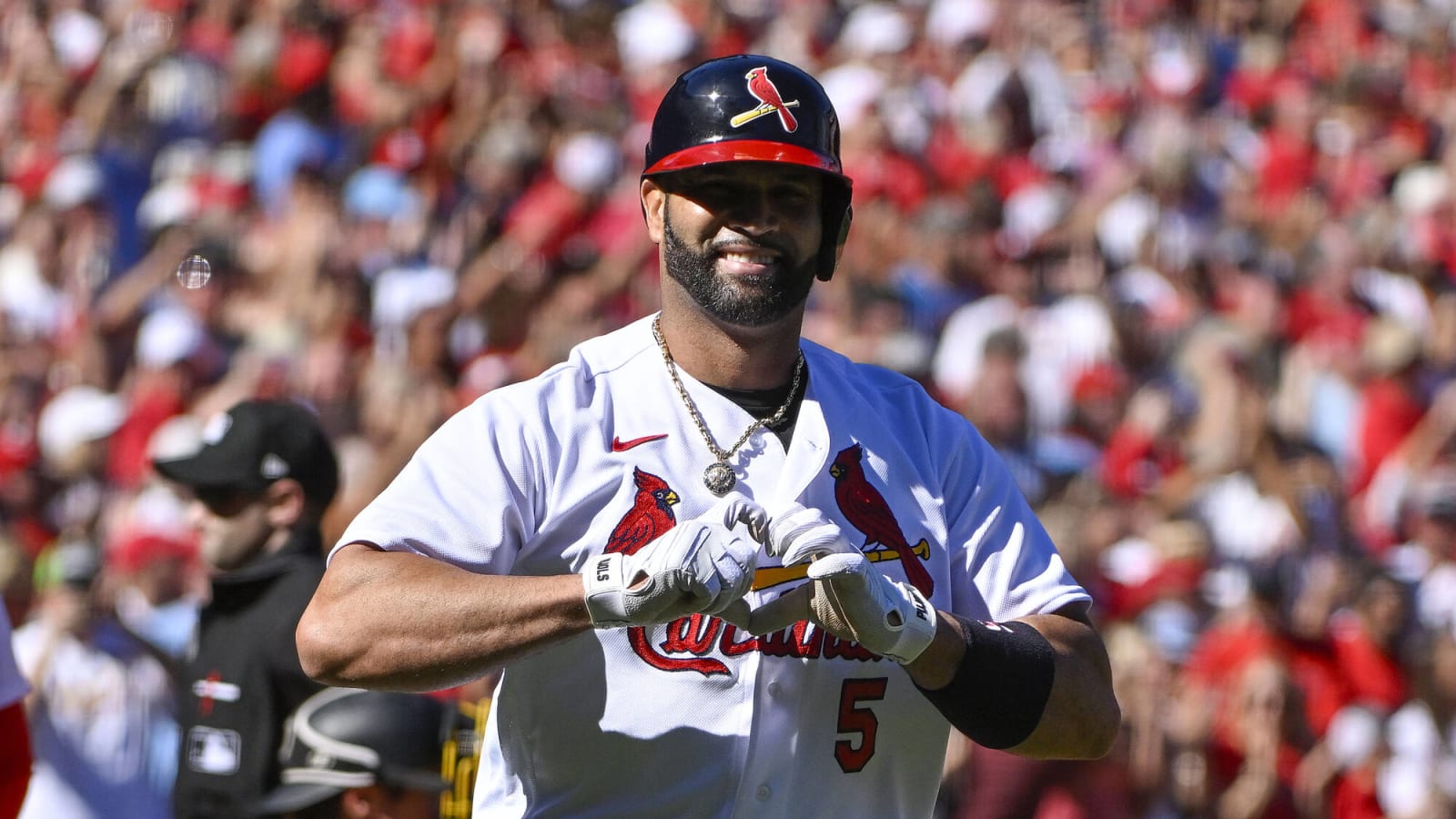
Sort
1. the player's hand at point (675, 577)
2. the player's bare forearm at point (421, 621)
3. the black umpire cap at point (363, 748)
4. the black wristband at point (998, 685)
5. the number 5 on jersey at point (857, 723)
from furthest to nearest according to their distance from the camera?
the black umpire cap at point (363, 748) < the number 5 on jersey at point (857, 723) < the black wristband at point (998, 685) < the player's bare forearm at point (421, 621) < the player's hand at point (675, 577)

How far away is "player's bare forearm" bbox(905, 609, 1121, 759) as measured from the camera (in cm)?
288

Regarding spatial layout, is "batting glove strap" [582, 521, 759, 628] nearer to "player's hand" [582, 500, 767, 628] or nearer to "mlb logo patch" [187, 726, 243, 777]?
"player's hand" [582, 500, 767, 628]

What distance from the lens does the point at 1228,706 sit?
6.90 m

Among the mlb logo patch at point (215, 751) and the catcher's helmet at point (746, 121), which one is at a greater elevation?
the catcher's helmet at point (746, 121)

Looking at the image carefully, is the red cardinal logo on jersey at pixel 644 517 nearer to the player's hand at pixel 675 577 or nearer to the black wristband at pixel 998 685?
the player's hand at pixel 675 577

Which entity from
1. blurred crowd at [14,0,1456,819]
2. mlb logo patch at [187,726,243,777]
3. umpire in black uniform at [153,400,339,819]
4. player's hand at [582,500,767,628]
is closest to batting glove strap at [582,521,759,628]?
player's hand at [582,500,767,628]

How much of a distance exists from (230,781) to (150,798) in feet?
5.68

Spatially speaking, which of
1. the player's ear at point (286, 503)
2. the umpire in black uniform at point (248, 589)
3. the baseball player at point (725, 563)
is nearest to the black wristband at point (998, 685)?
the baseball player at point (725, 563)

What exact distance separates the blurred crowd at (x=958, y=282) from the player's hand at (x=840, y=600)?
3.81 metres

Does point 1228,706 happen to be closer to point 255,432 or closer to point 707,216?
point 255,432

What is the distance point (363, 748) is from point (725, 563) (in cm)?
181

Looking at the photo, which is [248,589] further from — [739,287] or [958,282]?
[958,282]

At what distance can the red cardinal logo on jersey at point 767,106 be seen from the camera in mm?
2908

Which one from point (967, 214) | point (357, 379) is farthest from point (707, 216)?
point (967, 214)
